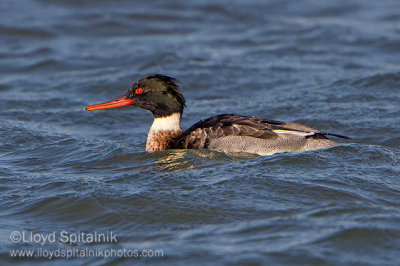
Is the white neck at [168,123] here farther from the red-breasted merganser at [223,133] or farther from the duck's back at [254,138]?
the duck's back at [254,138]

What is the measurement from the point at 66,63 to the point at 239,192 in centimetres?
1001

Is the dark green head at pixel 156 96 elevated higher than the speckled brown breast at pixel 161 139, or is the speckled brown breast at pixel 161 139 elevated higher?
the dark green head at pixel 156 96

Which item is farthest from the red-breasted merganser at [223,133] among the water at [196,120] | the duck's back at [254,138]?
the water at [196,120]

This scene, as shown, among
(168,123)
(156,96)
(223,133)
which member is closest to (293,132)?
(223,133)

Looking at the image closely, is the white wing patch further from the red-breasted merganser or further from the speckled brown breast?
the speckled brown breast

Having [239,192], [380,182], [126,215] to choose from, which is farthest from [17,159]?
[380,182]

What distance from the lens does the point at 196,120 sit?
1331cm

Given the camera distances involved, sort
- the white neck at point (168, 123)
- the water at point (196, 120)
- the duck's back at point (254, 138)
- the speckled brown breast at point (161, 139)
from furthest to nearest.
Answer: the white neck at point (168, 123) → the speckled brown breast at point (161, 139) → the duck's back at point (254, 138) → the water at point (196, 120)

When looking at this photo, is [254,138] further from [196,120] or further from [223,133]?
[196,120]

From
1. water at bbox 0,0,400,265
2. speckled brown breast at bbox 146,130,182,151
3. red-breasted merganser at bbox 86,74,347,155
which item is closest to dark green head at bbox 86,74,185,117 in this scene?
red-breasted merganser at bbox 86,74,347,155

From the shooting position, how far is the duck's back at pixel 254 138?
10297 millimetres

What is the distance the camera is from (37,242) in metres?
7.43

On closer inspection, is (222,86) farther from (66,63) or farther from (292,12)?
(292,12)

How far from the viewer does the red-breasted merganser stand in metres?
10.3
